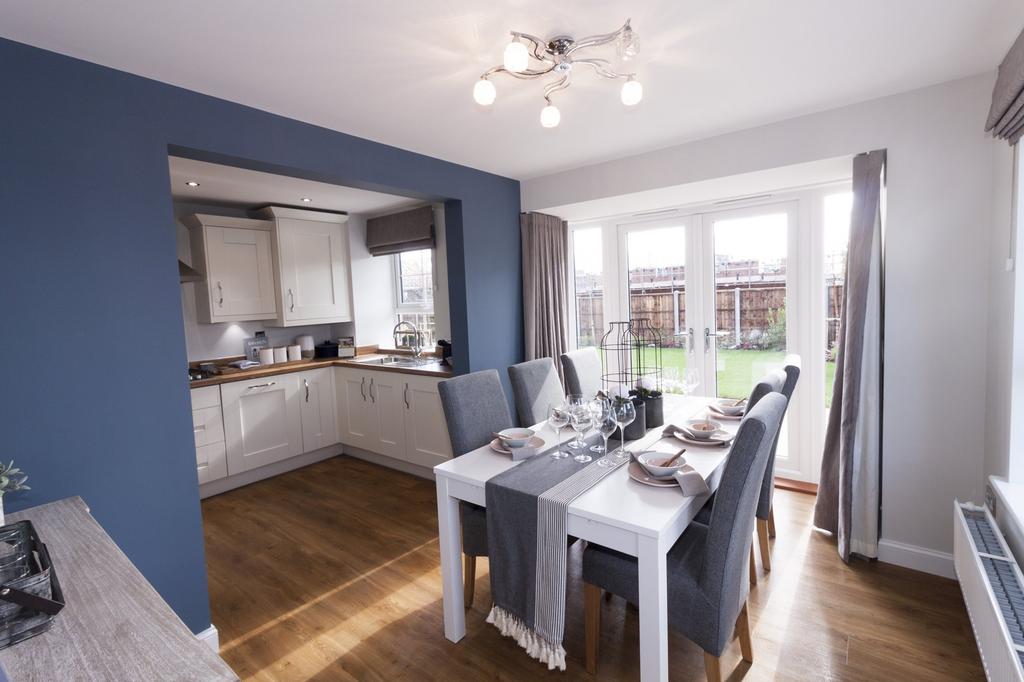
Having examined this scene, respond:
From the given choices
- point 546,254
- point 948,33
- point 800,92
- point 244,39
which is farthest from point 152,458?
point 948,33

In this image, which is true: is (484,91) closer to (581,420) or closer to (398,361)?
(581,420)

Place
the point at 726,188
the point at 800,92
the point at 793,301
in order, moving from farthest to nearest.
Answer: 1. the point at 793,301
2. the point at 726,188
3. the point at 800,92

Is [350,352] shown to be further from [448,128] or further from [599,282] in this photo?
[448,128]

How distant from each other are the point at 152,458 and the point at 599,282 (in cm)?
329

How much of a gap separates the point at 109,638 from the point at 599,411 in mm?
1705

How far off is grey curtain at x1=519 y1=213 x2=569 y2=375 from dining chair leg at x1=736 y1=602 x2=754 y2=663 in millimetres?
2195

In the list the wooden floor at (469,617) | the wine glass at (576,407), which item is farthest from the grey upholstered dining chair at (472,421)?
the wine glass at (576,407)

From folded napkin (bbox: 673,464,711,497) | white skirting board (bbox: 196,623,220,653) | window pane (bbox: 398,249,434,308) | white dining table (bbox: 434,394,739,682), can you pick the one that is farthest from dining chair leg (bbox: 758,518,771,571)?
window pane (bbox: 398,249,434,308)

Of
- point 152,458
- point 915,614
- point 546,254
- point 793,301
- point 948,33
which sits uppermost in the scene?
point 948,33

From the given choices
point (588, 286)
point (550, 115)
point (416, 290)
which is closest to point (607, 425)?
point (550, 115)

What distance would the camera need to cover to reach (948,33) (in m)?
1.80

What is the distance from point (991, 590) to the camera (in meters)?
1.54

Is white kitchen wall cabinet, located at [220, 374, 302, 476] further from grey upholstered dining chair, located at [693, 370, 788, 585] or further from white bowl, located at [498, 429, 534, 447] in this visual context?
grey upholstered dining chair, located at [693, 370, 788, 585]

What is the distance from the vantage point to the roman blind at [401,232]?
4328mm
